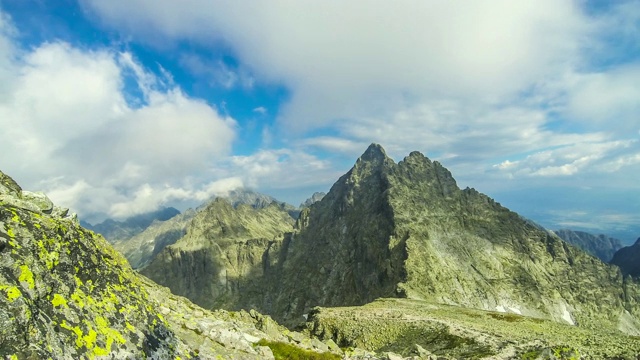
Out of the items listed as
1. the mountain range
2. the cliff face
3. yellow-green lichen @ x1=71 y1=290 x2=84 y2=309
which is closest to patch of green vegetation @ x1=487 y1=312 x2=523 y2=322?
the mountain range

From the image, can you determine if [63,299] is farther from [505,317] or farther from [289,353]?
[505,317]

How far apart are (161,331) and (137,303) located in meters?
1.38

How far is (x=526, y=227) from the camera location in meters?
184

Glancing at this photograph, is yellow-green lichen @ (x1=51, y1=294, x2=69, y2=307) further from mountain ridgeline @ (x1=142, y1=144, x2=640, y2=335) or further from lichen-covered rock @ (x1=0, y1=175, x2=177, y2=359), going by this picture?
mountain ridgeline @ (x1=142, y1=144, x2=640, y2=335)

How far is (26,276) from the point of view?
10.4 metres

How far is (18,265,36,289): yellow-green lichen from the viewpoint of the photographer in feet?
33.7

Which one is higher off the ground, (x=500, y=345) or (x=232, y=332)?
(x=232, y=332)

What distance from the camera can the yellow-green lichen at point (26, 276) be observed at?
1028 centimetres

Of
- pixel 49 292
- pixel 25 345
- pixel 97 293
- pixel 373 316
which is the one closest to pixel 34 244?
pixel 49 292

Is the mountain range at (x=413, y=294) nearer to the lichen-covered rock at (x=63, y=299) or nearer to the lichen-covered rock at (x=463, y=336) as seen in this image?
the lichen-covered rock at (x=63, y=299)

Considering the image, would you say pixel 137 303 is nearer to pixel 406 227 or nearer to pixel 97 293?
pixel 97 293

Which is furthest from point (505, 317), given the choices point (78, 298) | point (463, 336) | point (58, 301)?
point (58, 301)

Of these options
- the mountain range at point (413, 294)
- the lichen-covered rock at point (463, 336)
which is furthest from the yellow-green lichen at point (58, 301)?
the lichen-covered rock at point (463, 336)

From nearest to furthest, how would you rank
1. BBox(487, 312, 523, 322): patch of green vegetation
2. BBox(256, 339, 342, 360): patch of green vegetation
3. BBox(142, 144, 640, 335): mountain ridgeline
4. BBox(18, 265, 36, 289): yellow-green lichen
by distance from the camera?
BBox(18, 265, 36, 289): yellow-green lichen
BBox(256, 339, 342, 360): patch of green vegetation
BBox(487, 312, 523, 322): patch of green vegetation
BBox(142, 144, 640, 335): mountain ridgeline
